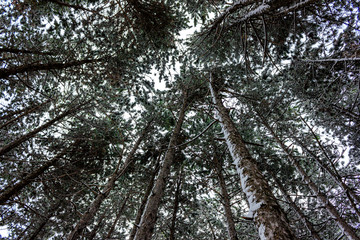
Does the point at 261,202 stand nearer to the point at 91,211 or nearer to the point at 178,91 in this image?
the point at 91,211

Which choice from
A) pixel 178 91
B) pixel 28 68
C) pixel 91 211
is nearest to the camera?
pixel 28 68

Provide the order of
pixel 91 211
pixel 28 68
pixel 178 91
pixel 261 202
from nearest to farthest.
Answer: pixel 261 202 → pixel 28 68 → pixel 91 211 → pixel 178 91

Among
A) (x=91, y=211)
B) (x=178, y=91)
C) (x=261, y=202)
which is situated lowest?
(x=261, y=202)

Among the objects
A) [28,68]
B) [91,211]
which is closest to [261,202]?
[91,211]

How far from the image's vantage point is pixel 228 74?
8.02m

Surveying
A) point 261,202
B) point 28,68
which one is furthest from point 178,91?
point 261,202

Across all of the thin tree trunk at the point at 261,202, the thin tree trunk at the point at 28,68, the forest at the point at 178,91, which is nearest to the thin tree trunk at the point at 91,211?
the forest at the point at 178,91

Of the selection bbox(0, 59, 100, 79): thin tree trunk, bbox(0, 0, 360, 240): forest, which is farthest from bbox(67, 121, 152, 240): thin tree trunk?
bbox(0, 59, 100, 79): thin tree trunk

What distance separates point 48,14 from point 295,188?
13122mm

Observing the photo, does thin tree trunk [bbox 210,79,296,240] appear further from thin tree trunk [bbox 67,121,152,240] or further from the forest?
thin tree trunk [bbox 67,121,152,240]

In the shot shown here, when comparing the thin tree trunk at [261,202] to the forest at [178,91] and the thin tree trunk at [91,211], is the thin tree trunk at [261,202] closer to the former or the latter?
the forest at [178,91]

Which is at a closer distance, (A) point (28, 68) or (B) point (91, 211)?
(A) point (28, 68)

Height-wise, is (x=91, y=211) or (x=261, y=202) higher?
(x=91, y=211)

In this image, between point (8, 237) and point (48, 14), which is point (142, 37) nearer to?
point (48, 14)
